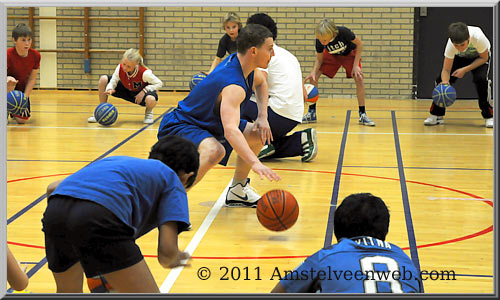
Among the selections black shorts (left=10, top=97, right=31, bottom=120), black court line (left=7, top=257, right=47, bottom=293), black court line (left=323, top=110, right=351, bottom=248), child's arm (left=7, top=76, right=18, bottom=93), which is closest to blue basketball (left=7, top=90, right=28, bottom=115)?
black shorts (left=10, top=97, right=31, bottom=120)

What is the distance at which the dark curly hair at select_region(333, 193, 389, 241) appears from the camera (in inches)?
100.0

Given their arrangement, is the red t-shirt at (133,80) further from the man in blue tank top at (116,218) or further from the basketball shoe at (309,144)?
the man in blue tank top at (116,218)

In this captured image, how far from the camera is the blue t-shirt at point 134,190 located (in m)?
2.65

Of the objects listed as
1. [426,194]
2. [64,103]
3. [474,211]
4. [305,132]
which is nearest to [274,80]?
[305,132]

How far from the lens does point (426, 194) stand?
18.3 feet

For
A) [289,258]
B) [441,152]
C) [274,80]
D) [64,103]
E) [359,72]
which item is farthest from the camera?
[64,103]

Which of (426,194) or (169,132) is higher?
(169,132)

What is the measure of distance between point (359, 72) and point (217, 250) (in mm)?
5847

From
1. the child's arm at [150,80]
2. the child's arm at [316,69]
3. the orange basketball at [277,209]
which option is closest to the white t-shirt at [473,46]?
the child's arm at [316,69]

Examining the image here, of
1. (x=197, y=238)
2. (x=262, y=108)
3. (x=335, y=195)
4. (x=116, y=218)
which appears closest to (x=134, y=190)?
(x=116, y=218)

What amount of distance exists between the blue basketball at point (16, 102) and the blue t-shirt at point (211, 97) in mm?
4671

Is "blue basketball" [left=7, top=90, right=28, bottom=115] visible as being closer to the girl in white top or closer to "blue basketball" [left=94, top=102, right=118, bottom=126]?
"blue basketball" [left=94, top=102, right=118, bottom=126]

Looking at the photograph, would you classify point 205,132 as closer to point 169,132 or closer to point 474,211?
point 169,132

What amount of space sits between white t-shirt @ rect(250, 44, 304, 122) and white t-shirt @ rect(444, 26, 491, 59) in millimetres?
3060
